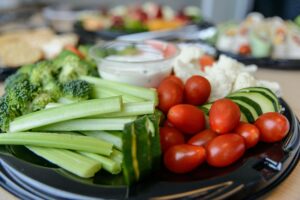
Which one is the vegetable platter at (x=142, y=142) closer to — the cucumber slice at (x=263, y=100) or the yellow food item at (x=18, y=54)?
the cucumber slice at (x=263, y=100)

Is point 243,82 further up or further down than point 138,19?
further down

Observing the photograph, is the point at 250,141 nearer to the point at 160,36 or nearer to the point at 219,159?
the point at 219,159

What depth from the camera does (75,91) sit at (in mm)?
1115

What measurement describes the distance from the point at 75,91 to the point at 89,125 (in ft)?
0.59

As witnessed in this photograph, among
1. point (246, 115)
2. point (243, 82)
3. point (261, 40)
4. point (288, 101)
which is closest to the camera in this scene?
point (246, 115)

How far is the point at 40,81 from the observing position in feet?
4.29

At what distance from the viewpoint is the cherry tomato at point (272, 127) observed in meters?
0.96

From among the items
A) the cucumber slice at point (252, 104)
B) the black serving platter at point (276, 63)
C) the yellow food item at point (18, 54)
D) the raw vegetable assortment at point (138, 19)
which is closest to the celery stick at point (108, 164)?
the cucumber slice at point (252, 104)

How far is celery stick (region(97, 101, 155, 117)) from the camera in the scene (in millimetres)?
984

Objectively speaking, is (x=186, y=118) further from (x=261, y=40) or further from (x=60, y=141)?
(x=261, y=40)

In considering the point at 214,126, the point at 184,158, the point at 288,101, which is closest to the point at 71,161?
the point at 184,158

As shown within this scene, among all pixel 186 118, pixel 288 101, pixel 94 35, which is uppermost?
pixel 94 35

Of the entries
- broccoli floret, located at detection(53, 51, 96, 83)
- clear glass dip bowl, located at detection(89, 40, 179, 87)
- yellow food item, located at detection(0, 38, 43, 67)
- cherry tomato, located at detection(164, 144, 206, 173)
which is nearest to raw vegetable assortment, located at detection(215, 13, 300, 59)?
clear glass dip bowl, located at detection(89, 40, 179, 87)

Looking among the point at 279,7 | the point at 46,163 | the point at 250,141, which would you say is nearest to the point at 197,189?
the point at 250,141
